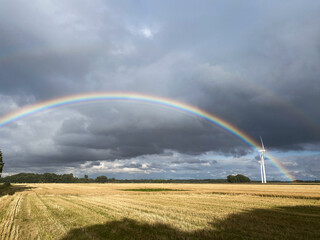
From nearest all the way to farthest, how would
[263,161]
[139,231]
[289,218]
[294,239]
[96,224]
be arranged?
[294,239]
[139,231]
[96,224]
[289,218]
[263,161]

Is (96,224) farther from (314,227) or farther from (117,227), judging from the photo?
(314,227)

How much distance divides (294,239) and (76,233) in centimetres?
1197

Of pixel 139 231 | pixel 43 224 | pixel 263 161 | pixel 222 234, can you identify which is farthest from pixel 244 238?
pixel 263 161

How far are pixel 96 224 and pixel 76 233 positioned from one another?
2.70m

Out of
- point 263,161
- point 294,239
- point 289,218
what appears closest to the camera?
point 294,239

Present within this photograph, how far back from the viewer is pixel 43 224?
1566 cm

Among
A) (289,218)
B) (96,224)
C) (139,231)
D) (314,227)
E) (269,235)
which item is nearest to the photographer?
(269,235)

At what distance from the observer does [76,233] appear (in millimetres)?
13016

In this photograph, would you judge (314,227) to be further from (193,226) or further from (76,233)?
(76,233)

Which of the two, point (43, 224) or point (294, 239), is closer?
point (294, 239)

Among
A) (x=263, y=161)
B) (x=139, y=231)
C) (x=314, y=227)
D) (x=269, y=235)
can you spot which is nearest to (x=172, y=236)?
(x=139, y=231)

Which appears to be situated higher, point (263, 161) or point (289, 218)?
point (263, 161)

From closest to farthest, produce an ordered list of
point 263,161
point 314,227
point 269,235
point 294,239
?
point 294,239 < point 269,235 < point 314,227 < point 263,161

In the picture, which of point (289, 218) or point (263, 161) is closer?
point (289, 218)
